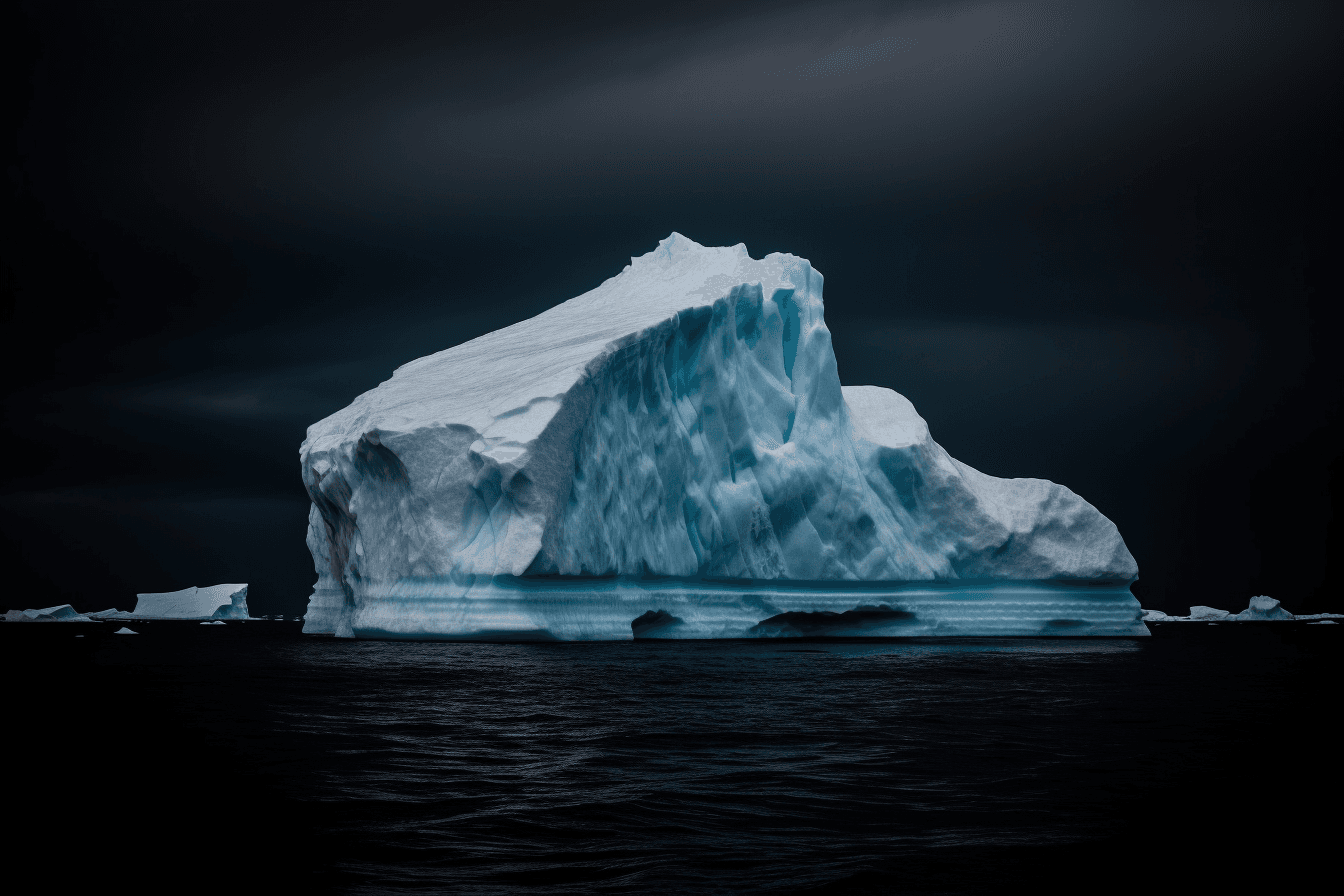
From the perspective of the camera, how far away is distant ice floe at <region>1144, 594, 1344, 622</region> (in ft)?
151

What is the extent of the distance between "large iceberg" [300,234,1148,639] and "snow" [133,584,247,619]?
80.8ft

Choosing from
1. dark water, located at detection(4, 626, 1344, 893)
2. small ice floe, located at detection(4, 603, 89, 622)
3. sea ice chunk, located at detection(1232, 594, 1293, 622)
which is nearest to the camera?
dark water, located at detection(4, 626, 1344, 893)

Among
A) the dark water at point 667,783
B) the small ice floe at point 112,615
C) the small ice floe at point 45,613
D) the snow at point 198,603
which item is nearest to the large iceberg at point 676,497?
the dark water at point 667,783

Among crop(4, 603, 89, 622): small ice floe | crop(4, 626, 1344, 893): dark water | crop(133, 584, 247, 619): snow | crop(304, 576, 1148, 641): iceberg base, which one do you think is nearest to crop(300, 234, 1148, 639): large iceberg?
crop(304, 576, 1148, 641): iceberg base

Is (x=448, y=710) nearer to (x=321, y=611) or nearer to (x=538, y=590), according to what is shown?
(x=538, y=590)

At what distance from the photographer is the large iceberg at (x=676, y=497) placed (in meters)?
17.7

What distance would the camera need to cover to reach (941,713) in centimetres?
944

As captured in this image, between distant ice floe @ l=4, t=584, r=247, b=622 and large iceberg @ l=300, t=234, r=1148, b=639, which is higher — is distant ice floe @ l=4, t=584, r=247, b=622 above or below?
below

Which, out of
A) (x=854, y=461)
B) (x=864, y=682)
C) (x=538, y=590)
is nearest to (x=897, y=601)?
(x=854, y=461)

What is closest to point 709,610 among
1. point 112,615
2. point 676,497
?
point 676,497

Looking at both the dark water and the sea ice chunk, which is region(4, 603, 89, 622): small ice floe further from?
the sea ice chunk

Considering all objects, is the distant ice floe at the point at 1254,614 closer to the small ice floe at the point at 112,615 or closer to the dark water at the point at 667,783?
the dark water at the point at 667,783

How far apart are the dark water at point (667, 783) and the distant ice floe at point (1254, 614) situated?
37.9 metres

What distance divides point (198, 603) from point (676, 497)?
34348 mm
